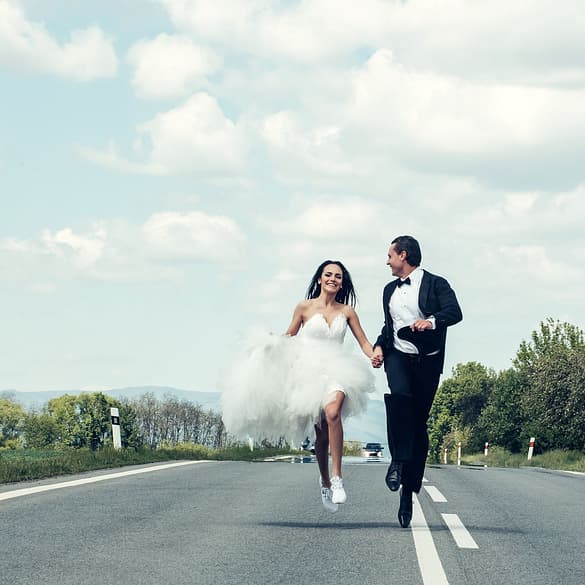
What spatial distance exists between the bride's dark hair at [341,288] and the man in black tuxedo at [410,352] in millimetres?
626

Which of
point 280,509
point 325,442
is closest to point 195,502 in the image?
point 280,509

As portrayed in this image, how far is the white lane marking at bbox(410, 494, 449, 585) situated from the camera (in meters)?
5.88

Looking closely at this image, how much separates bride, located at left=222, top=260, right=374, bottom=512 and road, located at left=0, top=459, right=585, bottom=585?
2.60ft

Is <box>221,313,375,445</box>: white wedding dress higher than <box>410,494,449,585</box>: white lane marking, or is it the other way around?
<box>221,313,375,445</box>: white wedding dress

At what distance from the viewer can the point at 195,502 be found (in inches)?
391

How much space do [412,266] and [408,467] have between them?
63.5 inches

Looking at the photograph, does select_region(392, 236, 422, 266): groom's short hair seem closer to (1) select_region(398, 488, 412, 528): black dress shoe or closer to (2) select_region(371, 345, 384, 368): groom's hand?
(2) select_region(371, 345, 384, 368): groom's hand

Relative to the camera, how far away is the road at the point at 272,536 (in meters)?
5.88

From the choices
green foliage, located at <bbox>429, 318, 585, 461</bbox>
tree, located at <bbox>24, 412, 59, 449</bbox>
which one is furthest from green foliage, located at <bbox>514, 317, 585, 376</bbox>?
tree, located at <bbox>24, 412, 59, 449</bbox>

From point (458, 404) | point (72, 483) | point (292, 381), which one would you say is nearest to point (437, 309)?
point (292, 381)

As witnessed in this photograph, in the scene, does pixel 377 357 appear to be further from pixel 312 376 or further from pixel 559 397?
pixel 559 397

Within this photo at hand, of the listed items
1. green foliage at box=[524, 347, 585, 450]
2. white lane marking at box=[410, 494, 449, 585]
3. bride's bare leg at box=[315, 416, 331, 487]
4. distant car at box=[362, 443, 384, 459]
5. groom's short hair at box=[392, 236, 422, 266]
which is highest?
green foliage at box=[524, 347, 585, 450]

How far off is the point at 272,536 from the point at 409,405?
4.99 ft

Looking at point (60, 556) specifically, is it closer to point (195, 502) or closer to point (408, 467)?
point (408, 467)
